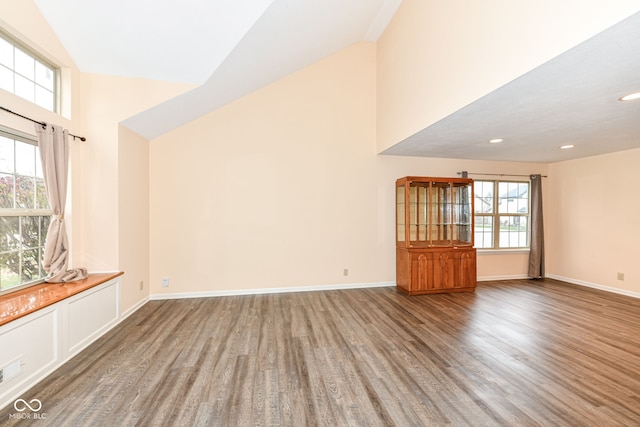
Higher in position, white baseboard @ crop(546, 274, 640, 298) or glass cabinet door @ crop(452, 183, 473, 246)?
glass cabinet door @ crop(452, 183, 473, 246)

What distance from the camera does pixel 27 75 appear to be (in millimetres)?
2596

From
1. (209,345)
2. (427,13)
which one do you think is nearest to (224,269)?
(209,345)

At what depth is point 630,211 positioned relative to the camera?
14.3 ft

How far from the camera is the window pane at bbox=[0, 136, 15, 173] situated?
237 centimetres

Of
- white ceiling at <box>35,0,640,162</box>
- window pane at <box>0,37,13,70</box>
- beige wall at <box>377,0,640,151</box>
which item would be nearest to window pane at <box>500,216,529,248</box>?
white ceiling at <box>35,0,640,162</box>

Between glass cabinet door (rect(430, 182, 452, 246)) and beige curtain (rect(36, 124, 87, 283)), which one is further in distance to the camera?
glass cabinet door (rect(430, 182, 452, 246))

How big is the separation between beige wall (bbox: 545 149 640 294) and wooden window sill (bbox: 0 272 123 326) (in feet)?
24.8

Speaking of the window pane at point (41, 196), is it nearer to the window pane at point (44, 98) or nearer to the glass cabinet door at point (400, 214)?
the window pane at point (44, 98)

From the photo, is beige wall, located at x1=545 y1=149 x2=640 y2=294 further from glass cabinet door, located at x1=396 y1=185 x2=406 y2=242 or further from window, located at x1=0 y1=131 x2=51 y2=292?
window, located at x1=0 y1=131 x2=51 y2=292

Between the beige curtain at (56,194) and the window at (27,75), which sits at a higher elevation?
the window at (27,75)

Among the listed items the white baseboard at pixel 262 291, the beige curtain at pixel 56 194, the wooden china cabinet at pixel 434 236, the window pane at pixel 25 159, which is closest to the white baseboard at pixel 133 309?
the white baseboard at pixel 262 291

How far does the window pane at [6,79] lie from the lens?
2.32 metres

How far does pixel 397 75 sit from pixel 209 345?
14.2ft

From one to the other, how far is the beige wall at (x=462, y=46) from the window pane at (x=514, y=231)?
3.16m
